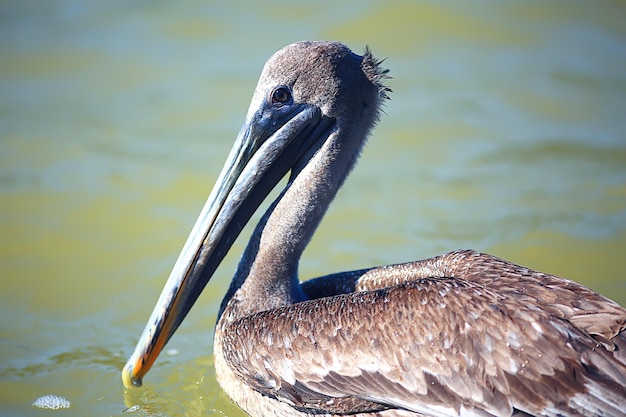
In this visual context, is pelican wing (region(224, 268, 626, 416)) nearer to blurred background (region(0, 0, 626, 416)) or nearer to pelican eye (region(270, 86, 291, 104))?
blurred background (region(0, 0, 626, 416))

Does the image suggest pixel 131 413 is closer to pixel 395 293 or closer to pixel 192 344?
pixel 192 344

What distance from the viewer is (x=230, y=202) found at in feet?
14.5

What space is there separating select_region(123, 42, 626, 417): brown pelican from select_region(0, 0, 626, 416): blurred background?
74cm

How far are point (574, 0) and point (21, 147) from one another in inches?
264

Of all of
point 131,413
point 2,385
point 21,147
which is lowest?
point 131,413

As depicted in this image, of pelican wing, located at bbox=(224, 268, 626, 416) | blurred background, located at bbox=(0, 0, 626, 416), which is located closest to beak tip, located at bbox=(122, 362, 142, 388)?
blurred background, located at bbox=(0, 0, 626, 416)

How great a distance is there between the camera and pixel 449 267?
424cm

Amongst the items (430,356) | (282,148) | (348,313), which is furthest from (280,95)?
(430,356)

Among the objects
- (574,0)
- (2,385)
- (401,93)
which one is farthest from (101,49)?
(574,0)

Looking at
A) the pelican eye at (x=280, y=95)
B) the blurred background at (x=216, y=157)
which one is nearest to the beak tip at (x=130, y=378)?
the blurred background at (x=216, y=157)

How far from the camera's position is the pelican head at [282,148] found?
4.36 metres

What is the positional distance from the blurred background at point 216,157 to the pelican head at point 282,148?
732mm

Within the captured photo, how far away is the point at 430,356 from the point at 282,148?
56.8 inches

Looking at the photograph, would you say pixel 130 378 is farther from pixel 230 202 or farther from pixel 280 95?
pixel 280 95
